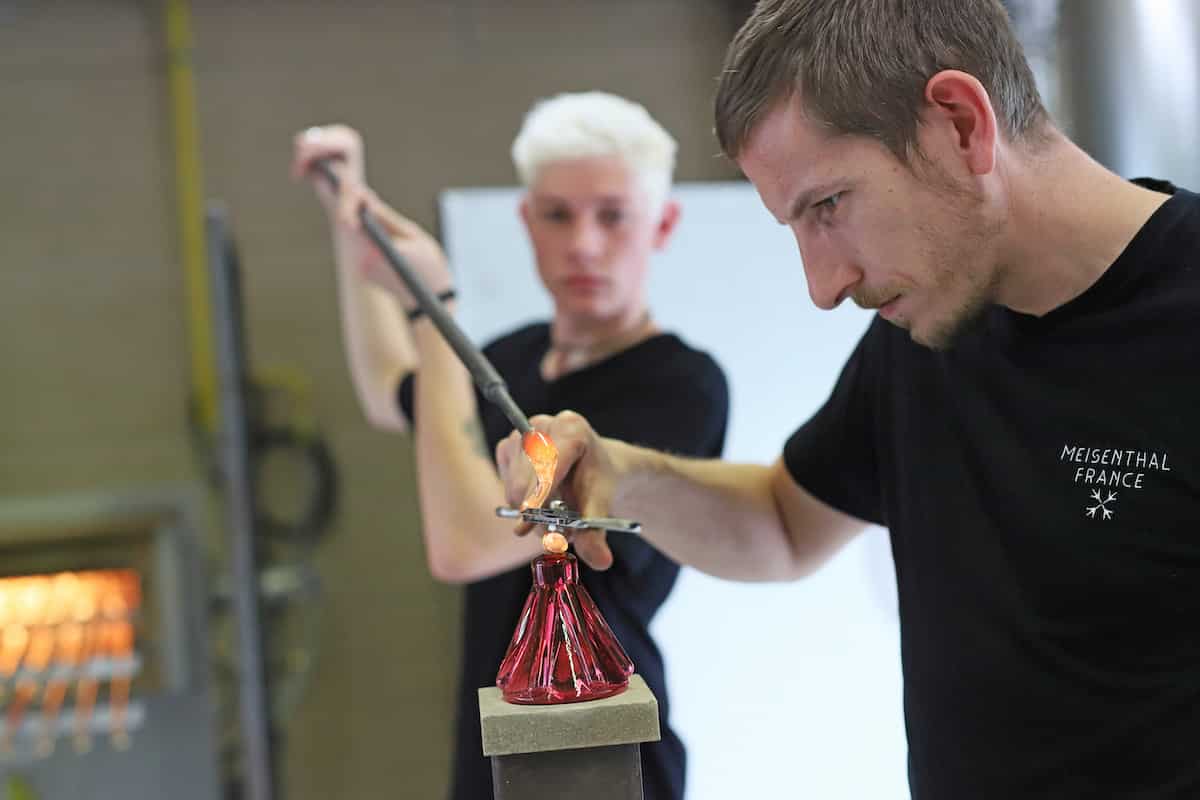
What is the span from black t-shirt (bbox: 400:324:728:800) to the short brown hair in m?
0.55

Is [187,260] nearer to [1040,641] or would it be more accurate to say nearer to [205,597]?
[205,597]

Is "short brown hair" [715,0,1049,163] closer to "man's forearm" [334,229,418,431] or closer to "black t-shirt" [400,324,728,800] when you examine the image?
"black t-shirt" [400,324,728,800]

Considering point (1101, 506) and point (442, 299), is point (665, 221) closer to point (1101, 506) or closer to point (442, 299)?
point (442, 299)

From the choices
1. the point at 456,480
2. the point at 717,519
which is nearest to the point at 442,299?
the point at 456,480

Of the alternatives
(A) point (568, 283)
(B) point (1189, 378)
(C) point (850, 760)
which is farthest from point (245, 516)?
(B) point (1189, 378)

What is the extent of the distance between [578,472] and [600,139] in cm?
65

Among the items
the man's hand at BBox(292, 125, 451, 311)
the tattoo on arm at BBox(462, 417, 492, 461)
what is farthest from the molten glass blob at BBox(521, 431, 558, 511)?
the man's hand at BBox(292, 125, 451, 311)

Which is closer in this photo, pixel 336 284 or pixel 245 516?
pixel 245 516

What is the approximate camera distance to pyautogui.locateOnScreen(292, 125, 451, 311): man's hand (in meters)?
1.63

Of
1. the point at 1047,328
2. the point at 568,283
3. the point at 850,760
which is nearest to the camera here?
the point at 1047,328

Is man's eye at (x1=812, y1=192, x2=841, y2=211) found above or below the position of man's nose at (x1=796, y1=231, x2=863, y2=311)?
above

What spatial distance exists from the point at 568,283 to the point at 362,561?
3.91 feet

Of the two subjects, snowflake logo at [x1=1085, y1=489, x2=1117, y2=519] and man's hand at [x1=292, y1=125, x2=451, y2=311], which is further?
man's hand at [x1=292, y1=125, x2=451, y2=311]

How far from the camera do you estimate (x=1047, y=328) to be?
995 mm
